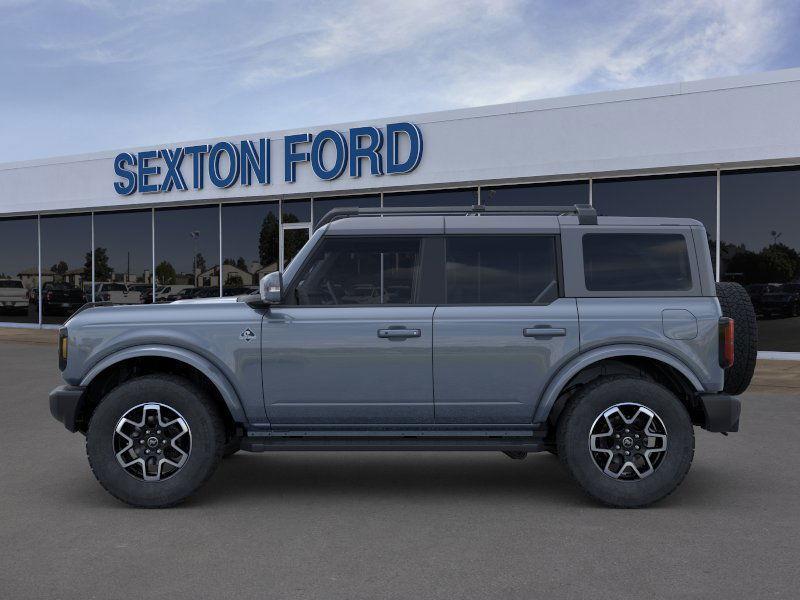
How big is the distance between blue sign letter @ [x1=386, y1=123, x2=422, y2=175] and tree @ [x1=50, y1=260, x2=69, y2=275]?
11.7m

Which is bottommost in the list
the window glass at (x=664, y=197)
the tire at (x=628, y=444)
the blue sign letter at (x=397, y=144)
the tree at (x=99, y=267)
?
the tire at (x=628, y=444)

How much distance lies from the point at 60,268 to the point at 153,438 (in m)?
20.8

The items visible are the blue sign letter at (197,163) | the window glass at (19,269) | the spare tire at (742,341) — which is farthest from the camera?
the window glass at (19,269)

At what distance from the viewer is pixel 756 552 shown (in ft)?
14.3

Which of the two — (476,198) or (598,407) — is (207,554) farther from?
(476,198)

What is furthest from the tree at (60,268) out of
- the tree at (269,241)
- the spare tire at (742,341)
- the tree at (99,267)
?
the spare tire at (742,341)

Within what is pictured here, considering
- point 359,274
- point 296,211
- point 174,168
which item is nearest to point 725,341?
point 359,274

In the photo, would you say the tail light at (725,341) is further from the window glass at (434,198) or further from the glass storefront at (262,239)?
the window glass at (434,198)

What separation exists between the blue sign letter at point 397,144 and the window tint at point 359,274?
11.8 m

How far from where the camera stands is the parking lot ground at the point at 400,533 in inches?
154

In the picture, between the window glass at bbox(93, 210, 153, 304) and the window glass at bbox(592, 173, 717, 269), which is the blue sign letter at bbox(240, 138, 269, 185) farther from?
the window glass at bbox(592, 173, 717, 269)

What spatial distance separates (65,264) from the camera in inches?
950

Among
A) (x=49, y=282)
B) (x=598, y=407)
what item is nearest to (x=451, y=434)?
(x=598, y=407)

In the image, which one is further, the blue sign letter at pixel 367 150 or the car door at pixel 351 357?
the blue sign letter at pixel 367 150
